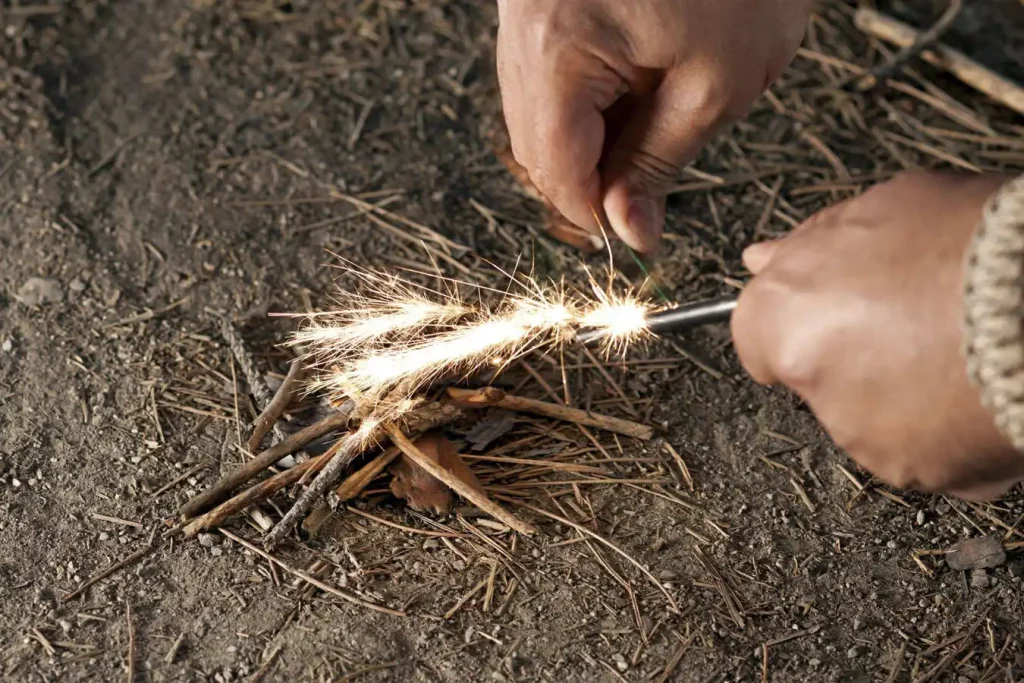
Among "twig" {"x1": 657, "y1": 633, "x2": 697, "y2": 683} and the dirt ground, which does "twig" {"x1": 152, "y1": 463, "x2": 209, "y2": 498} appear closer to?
the dirt ground

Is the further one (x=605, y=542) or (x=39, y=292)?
(x=39, y=292)

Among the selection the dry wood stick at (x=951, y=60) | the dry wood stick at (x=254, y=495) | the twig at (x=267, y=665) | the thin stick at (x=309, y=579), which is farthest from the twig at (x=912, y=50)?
the twig at (x=267, y=665)

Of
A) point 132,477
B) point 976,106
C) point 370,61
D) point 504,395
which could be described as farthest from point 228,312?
point 976,106

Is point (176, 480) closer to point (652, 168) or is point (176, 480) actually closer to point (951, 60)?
point (652, 168)

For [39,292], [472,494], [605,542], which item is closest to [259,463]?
[472,494]

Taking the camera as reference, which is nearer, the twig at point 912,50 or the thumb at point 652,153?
the thumb at point 652,153

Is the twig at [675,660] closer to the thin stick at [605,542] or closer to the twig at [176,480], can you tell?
the thin stick at [605,542]

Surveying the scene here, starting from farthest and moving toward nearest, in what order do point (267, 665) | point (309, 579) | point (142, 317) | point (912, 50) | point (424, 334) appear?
1. point (912, 50)
2. point (142, 317)
3. point (424, 334)
4. point (309, 579)
5. point (267, 665)
